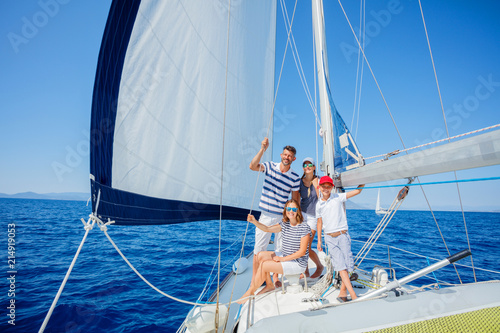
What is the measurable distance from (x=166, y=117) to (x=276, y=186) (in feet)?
4.93

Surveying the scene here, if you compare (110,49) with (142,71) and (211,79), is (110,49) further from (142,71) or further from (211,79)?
(211,79)

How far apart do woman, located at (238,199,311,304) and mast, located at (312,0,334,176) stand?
101cm

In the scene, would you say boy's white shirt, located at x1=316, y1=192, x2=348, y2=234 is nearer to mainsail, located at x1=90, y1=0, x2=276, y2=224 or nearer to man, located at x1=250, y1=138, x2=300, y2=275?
man, located at x1=250, y1=138, x2=300, y2=275

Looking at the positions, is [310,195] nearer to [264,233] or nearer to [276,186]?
[276,186]

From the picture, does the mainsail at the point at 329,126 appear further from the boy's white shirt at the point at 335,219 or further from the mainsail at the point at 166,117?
the mainsail at the point at 166,117

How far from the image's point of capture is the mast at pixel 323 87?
11.4ft

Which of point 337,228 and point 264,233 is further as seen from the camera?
point 264,233

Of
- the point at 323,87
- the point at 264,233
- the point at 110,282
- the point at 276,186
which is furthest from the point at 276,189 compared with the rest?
the point at 110,282

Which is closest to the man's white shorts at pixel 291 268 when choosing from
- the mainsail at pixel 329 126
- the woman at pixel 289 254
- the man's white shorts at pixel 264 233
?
the woman at pixel 289 254

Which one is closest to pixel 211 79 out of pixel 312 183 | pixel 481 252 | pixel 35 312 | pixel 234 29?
pixel 234 29

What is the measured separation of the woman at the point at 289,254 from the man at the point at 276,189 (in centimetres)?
12

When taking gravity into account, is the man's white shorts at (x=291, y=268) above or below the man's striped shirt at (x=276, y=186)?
below

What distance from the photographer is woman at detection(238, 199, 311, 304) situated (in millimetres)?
2627

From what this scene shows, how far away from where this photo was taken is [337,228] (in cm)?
262
